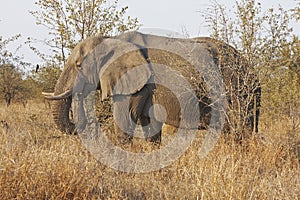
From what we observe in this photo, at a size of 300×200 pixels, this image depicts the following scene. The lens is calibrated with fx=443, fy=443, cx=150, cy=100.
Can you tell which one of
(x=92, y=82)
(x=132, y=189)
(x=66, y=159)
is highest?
(x=92, y=82)

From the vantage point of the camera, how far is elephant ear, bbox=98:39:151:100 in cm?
623

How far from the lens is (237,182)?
3.33 metres

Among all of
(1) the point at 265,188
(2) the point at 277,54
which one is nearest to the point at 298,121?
(2) the point at 277,54

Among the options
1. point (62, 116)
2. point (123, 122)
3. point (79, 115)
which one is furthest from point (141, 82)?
point (62, 116)

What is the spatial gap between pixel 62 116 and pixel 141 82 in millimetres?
1234

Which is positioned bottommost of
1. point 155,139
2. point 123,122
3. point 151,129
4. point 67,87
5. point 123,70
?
point 155,139

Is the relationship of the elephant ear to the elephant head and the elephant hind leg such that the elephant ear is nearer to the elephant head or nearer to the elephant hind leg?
the elephant head

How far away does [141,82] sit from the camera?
6.21 meters

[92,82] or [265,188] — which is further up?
[92,82]

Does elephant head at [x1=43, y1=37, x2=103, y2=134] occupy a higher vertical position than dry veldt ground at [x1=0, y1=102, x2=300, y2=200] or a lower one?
higher

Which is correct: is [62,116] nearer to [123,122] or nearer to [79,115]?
[79,115]

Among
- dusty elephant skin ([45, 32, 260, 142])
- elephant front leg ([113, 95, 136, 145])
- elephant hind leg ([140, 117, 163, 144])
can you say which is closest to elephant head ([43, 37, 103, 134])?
dusty elephant skin ([45, 32, 260, 142])

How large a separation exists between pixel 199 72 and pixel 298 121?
51.3 inches

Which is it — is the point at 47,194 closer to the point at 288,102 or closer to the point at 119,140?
the point at 119,140
